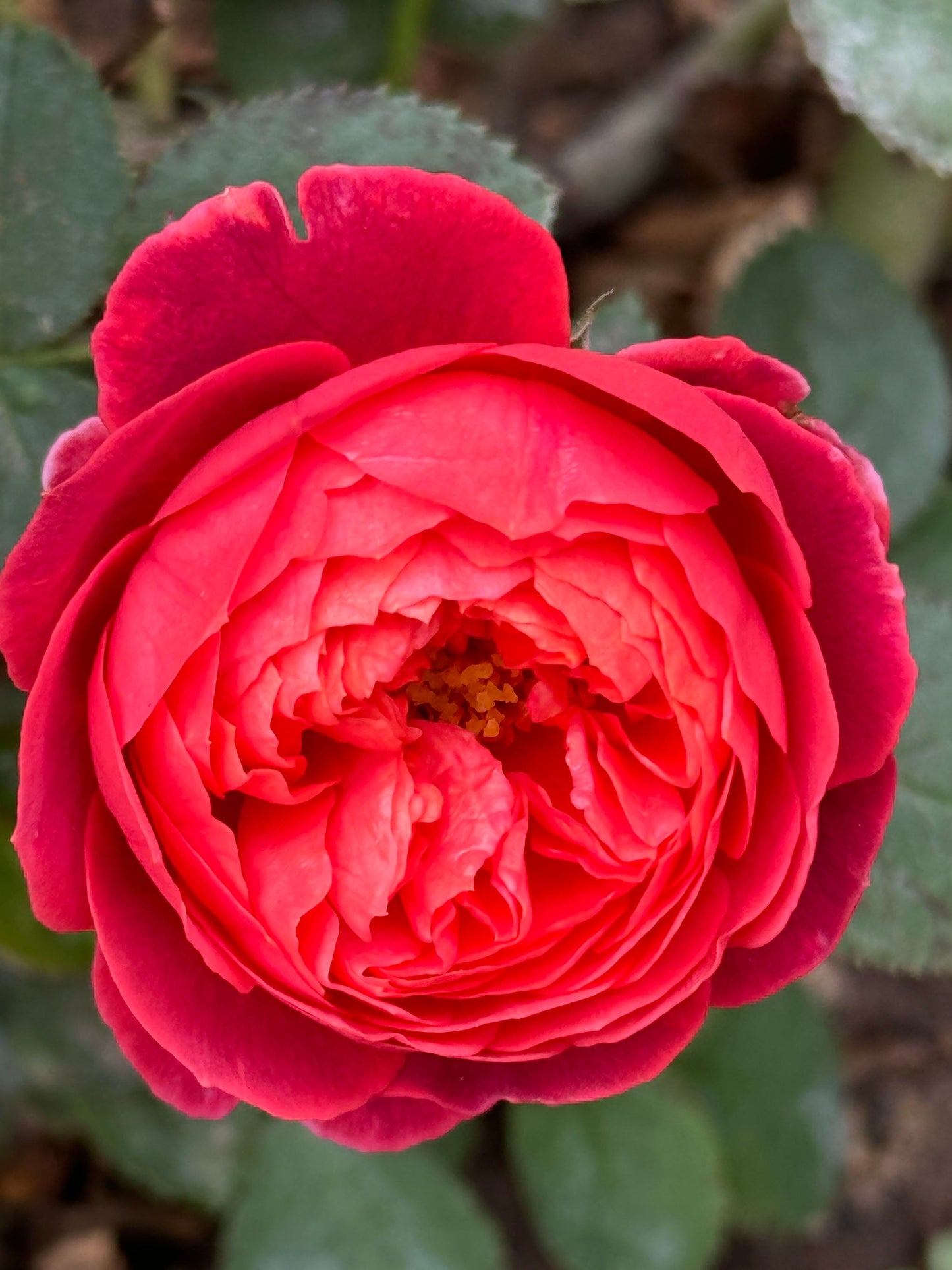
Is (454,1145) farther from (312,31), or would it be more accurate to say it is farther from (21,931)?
(312,31)

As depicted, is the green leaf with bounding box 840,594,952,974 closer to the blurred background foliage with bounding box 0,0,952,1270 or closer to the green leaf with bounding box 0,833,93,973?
the blurred background foliage with bounding box 0,0,952,1270

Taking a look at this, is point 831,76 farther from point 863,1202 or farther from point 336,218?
point 863,1202

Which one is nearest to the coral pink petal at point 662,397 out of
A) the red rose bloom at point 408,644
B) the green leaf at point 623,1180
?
the red rose bloom at point 408,644

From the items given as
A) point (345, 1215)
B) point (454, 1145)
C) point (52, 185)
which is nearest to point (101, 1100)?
point (345, 1215)

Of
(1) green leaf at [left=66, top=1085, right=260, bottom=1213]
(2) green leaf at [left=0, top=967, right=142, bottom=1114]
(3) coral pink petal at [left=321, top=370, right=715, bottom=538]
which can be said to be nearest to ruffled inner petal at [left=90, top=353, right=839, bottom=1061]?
(3) coral pink petal at [left=321, top=370, right=715, bottom=538]

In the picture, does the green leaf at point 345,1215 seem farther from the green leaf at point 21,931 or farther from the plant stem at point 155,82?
the plant stem at point 155,82
